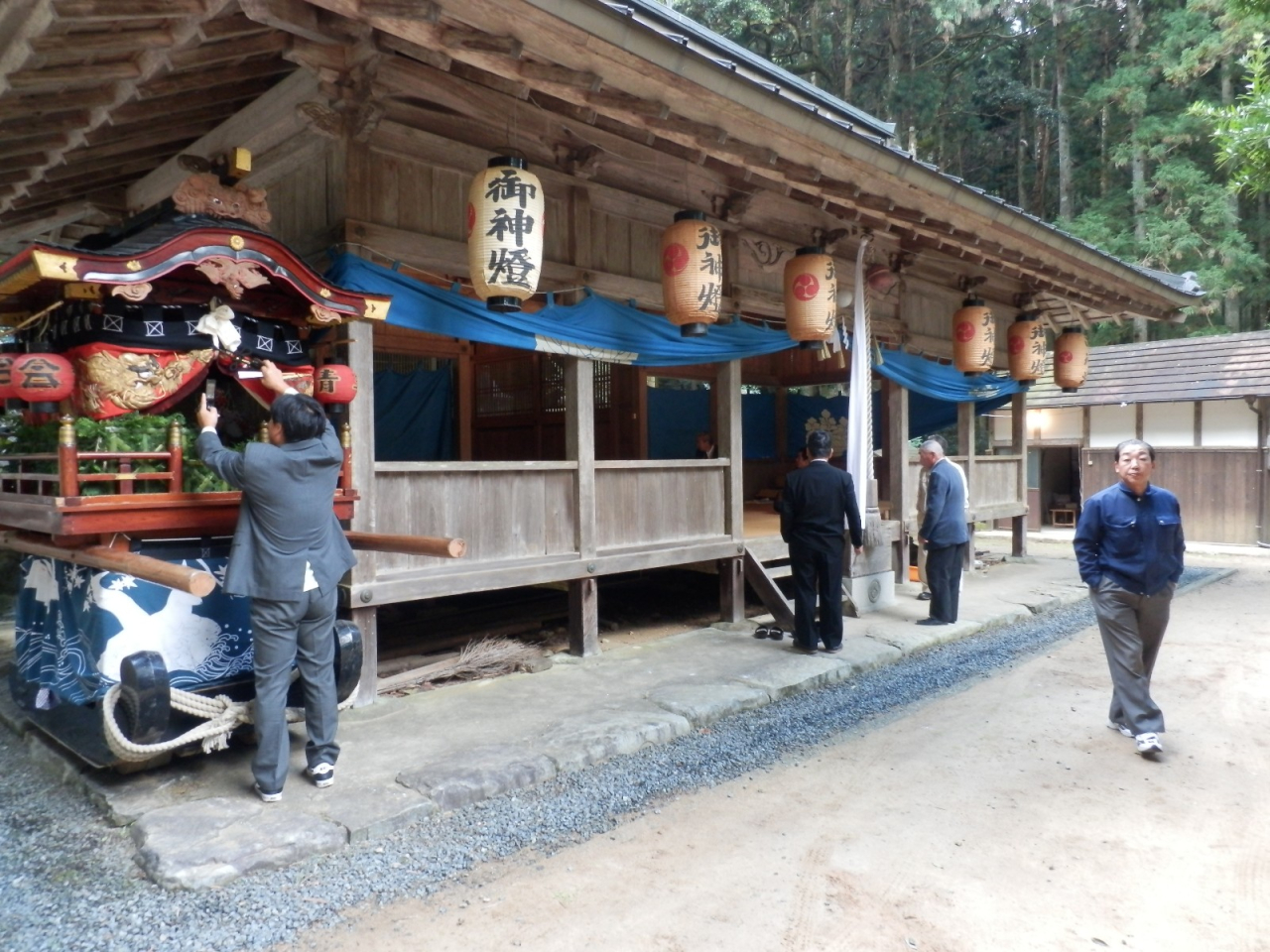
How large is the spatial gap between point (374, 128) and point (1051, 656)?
285 inches

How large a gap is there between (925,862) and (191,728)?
145 inches

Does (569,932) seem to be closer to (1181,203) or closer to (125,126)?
(125,126)

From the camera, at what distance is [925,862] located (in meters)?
3.48

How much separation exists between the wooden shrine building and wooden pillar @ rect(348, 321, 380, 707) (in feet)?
0.06

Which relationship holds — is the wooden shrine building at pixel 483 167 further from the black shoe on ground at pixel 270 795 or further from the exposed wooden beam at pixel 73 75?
the black shoe on ground at pixel 270 795

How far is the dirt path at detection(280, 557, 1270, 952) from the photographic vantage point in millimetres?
2941

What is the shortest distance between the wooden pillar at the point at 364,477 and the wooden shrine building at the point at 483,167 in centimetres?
2

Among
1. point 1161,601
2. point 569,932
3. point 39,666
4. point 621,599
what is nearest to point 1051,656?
point 1161,601

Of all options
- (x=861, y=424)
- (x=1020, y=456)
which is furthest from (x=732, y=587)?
(x=1020, y=456)

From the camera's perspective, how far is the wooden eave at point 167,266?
3.52 metres

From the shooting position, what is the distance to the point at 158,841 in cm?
338

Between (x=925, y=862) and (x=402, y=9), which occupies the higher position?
(x=402, y=9)

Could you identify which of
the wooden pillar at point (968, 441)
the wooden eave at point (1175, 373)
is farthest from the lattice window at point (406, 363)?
the wooden eave at point (1175, 373)

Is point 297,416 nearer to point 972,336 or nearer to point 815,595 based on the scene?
point 815,595
